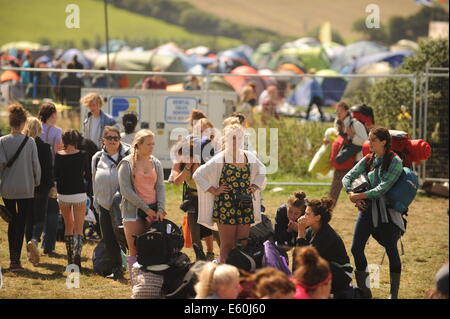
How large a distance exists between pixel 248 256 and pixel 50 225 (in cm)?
351

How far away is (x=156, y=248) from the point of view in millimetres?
7289

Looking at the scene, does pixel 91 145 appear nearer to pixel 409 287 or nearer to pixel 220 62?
pixel 409 287

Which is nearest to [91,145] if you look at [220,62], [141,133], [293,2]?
[141,133]

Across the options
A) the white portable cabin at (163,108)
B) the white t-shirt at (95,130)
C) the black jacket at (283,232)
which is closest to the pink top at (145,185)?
the black jacket at (283,232)

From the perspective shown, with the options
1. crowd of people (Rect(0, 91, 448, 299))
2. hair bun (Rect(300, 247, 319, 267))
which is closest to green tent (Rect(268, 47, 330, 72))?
crowd of people (Rect(0, 91, 448, 299))

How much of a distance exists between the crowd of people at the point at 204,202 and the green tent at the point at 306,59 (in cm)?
2806

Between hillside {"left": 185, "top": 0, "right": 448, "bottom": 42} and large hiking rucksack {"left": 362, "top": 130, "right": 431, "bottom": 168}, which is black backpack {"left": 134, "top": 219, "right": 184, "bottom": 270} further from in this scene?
hillside {"left": 185, "top": 0, "right": 448, "bottom": 42}

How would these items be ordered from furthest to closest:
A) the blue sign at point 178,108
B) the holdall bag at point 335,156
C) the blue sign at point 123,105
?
the blue sign at point 178,108 < the blue sign at point 123,105 < the holdall bag at point 335,156

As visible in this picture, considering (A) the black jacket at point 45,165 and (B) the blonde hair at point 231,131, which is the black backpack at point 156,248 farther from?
(A) the black jacket at point 45,165

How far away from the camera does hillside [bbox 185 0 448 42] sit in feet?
245

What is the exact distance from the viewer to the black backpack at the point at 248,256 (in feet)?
24.0

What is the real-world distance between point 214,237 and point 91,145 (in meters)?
2.03

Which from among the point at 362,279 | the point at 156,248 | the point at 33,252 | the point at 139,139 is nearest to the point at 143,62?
the point at 33,252

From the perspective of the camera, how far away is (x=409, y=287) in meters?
8.71
